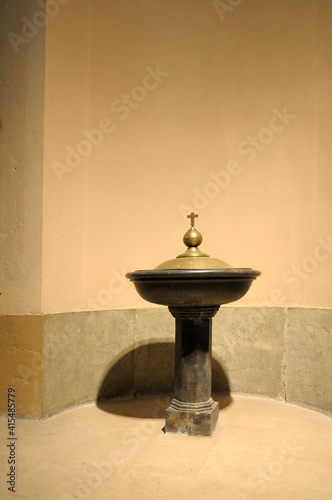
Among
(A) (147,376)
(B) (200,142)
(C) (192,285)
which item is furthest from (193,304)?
(B) (200,142)

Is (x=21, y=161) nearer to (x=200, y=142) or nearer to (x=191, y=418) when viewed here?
(x=200, y=142)

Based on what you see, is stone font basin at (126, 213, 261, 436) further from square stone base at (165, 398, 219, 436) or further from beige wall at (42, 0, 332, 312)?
beige wall at (42, 0, 332, 312)

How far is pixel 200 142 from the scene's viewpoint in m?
3.66

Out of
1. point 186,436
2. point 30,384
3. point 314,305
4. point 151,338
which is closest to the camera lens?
point 186,436

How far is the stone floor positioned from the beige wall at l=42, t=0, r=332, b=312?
2.83ft

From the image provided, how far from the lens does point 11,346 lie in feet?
9.09

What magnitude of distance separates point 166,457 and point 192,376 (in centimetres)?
49

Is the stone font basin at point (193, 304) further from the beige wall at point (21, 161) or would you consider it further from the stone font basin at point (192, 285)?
the beige wall at point (21, 161)

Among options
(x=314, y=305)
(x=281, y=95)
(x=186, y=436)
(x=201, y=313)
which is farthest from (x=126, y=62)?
(x=186, y=436)

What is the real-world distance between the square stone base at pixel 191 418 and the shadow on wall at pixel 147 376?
0.70 meters

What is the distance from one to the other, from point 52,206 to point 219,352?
1735 millimetres

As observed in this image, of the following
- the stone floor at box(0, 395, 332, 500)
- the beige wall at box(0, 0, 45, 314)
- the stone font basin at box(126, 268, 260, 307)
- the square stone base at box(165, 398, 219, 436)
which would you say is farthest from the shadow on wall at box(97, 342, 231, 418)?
the stone font basin at box(126, 268, 260, 307)

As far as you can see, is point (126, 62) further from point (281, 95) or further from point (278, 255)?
point (278, 255)

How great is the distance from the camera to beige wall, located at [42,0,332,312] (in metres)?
3.22
